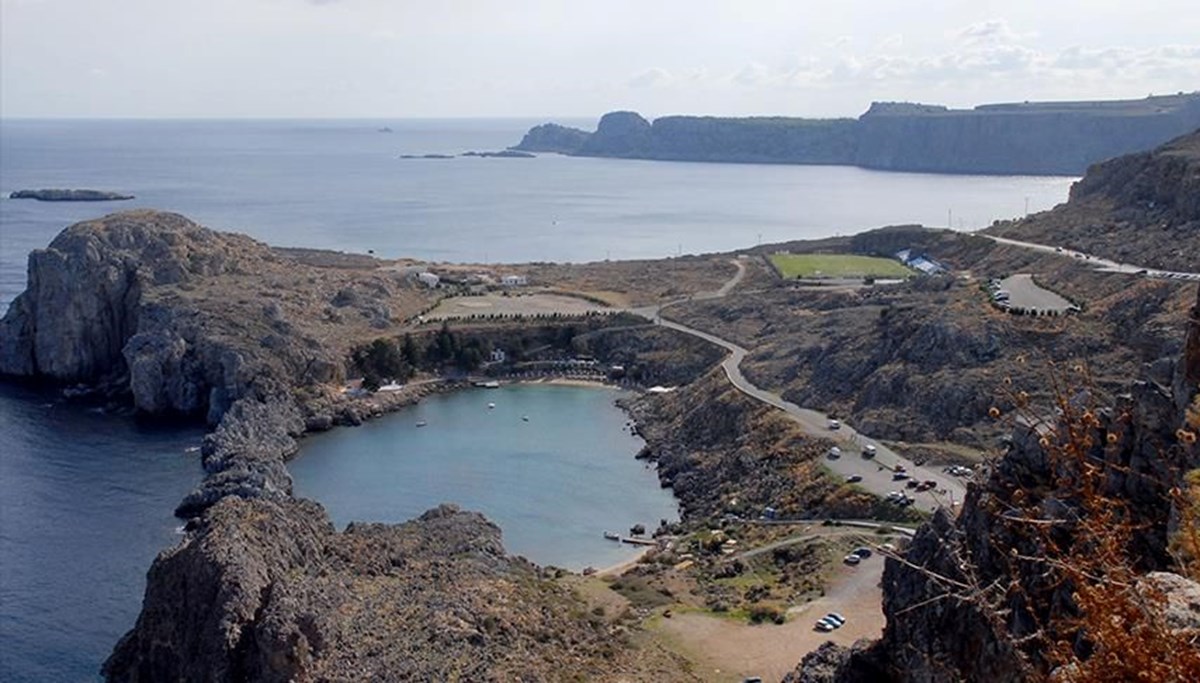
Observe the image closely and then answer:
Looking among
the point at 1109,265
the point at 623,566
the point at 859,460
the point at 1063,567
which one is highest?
the point at 1063,567

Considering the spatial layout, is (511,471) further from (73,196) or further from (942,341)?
(73,196)

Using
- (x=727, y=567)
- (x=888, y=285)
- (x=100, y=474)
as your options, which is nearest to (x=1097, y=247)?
(x=888, y=285)

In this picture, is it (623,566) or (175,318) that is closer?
(623,566)

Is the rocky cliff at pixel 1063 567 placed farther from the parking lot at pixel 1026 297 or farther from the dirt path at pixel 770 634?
the parking lot at pixel 1026 297

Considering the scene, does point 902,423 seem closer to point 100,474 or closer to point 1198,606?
point 100,474

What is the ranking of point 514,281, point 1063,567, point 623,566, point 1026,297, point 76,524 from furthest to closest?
point 514,281, point 1026,297, point 76,524, point 623,566, point 1063,567

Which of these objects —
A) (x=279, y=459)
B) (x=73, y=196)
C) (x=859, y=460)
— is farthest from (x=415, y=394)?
(x=73, y=196)

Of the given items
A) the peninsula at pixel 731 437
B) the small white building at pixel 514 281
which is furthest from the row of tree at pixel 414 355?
the small white building at pixel 514 281
